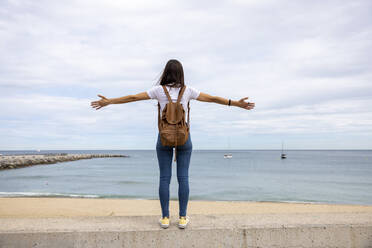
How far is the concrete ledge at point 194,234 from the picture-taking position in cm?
323

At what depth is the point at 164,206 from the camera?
3459 millimetres

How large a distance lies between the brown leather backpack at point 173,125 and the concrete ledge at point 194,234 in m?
1.01

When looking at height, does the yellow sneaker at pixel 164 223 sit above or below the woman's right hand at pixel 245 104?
below

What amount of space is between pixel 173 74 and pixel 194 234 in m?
1.80

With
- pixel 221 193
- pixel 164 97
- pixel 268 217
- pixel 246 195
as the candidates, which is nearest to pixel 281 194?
pixel 246 195

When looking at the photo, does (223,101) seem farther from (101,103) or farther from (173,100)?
(101,103)

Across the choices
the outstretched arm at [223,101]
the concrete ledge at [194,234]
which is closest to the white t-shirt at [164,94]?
the outstretched arm at [223,101]

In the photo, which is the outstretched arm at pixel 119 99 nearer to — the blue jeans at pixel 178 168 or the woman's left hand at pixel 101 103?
the woman's left hand at pixel 101 103

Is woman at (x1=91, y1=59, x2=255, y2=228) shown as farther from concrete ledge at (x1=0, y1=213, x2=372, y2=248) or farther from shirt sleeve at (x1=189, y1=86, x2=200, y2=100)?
concrete ledge at (x1=0, y1=213, x2=372, y2=248)

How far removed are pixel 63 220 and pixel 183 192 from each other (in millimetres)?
1577

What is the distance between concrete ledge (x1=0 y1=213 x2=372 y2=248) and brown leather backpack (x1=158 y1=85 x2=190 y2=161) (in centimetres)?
101

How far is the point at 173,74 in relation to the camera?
332 centimetres

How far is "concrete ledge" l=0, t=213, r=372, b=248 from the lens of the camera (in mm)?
3227

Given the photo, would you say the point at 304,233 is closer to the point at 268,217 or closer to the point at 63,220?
the point at 268,217
